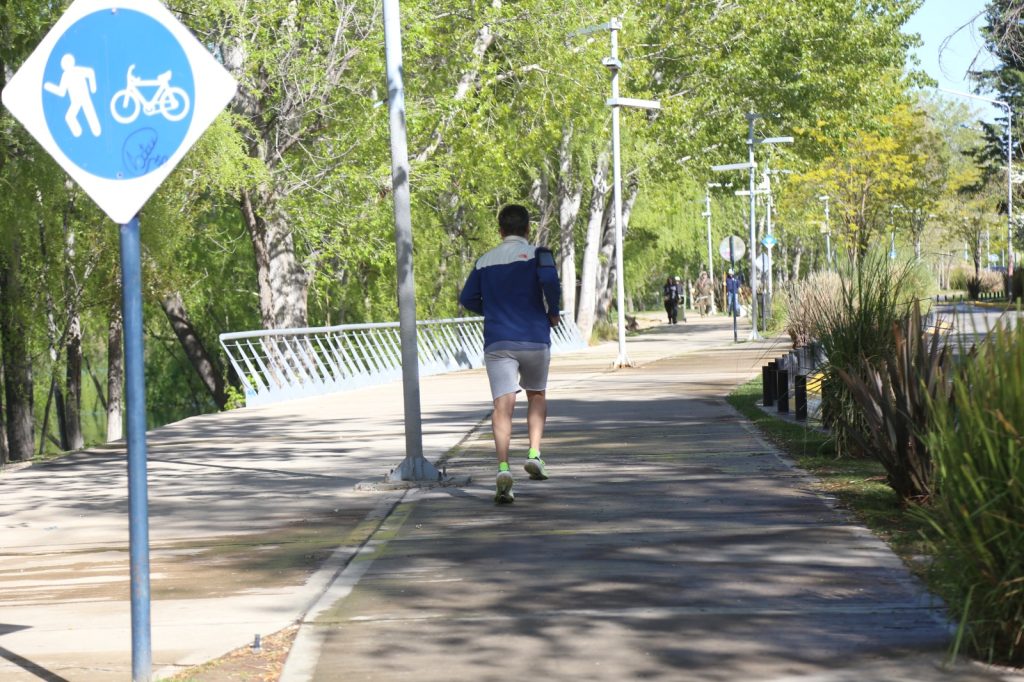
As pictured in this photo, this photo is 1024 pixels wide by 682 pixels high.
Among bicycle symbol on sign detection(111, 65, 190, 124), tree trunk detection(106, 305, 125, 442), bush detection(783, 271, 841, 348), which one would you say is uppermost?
bicycle symbol on sign detection(111, 65, 190, 124)

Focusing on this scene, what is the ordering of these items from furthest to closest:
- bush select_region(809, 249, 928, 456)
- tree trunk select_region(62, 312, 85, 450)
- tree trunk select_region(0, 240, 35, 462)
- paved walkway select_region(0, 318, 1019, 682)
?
1. tree trunk select_region(62, 312, 85, 450)
2. tree trunk select_region(0, 240, 35, 462)
3. bush select_region(809, 249, 928, 456)
4. paved walkway select_region(0, 318, 1019, 682)

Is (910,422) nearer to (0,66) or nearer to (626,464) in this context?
(626,464)

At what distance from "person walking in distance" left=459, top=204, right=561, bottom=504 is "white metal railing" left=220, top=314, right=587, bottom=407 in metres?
12.0

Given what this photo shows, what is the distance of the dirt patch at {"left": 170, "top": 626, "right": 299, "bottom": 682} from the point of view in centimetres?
580

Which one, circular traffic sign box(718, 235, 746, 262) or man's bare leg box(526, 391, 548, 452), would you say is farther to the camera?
circular traffic sign box(718, 235, 746, 262)

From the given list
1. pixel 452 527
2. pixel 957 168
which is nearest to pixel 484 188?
pixel 452 527

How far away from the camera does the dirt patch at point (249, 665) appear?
5801 mm

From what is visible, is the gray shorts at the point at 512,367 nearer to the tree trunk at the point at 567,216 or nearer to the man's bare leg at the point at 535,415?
the man's bare leg at the point at 535,415

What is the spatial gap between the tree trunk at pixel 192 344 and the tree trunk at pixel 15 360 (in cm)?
553

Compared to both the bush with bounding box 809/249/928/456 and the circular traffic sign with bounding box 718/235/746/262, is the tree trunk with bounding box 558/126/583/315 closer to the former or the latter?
the circular traffic sign with bounding box 718/235/746/262

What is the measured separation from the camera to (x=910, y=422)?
8.77 metres

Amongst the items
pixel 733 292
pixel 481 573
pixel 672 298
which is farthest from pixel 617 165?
pixel 672 298

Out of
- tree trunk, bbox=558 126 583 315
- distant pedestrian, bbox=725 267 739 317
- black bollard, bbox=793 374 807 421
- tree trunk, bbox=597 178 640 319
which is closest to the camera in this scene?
black bollard, bbox=793 374 807 421

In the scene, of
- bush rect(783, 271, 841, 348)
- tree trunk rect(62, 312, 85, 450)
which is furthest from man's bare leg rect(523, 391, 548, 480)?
tree trunk rect(62, 312, 85, 450)
